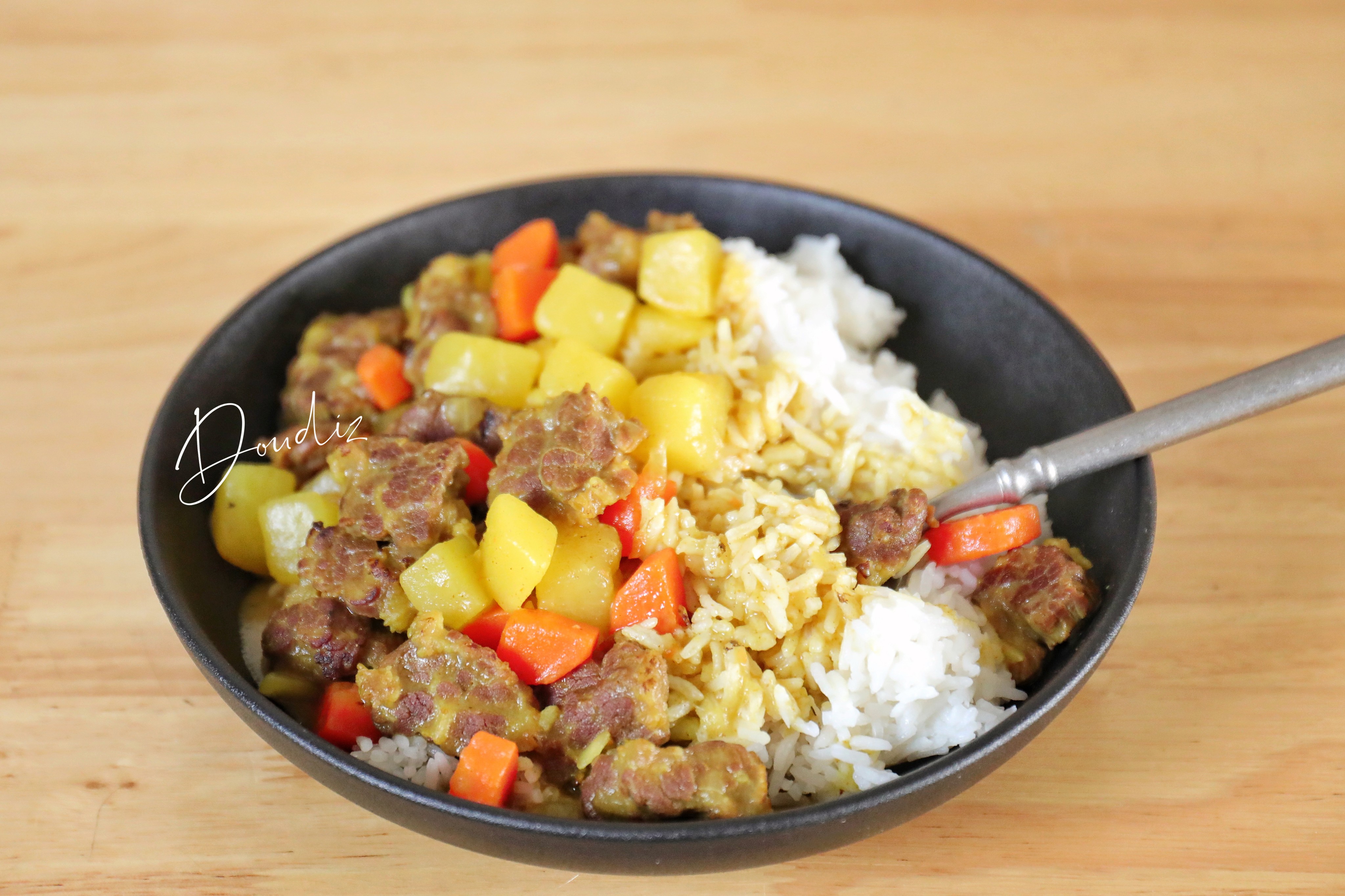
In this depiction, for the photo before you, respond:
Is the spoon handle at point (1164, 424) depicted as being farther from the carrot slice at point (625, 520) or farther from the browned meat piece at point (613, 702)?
the browned meat piece at point (613, 702)

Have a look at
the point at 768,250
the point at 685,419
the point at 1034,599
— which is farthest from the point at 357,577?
the point at 768,250

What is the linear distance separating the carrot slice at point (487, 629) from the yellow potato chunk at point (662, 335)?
3.26 ft

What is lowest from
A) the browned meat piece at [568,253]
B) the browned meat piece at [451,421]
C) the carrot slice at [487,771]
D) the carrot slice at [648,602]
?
the carrot slice at [487,771]

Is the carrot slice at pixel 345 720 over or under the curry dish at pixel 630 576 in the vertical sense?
under

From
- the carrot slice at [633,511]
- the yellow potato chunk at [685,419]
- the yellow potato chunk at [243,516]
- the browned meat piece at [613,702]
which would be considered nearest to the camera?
the browned meat piece at [613,702]

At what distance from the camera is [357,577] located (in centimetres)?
268

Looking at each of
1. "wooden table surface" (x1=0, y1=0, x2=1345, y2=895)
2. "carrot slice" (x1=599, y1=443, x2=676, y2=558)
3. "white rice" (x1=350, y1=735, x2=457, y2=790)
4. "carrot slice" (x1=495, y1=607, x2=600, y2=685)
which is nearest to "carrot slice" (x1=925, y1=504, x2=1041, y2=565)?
"wooden table surface" (x1=0, y1=0, x2=1345, y2=895)

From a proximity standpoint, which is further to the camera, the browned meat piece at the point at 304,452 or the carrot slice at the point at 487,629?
the browned meat piece at the point at 304,452

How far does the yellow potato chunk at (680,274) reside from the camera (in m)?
3.30

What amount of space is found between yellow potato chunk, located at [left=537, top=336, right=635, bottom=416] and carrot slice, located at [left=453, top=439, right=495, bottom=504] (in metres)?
0.24

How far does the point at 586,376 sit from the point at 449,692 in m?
0.96

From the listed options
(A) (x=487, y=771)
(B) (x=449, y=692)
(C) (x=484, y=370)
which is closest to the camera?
(A) (x=487, y=771)

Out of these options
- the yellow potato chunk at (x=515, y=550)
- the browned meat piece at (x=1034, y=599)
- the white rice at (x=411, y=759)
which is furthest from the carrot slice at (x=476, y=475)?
the browned meat piece at (x=1034, y=599)

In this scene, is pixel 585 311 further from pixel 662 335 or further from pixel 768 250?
pixel 768 250
